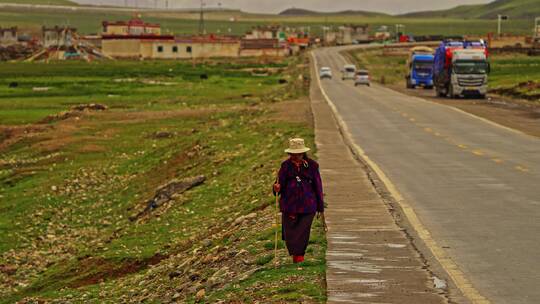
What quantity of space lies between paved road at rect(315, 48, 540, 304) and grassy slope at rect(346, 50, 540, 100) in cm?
3297

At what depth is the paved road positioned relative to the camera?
15.7 meters

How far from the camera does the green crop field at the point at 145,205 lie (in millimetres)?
18391

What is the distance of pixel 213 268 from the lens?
61.6 ft

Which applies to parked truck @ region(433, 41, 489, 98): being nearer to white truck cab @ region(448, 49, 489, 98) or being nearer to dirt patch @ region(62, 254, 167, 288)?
white truck cab @ region(448, 49, 489, 98)

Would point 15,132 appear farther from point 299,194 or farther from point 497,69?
point 497,69

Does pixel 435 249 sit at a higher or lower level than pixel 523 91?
higher

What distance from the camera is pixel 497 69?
401 ft

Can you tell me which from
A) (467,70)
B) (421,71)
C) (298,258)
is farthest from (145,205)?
(421,71)

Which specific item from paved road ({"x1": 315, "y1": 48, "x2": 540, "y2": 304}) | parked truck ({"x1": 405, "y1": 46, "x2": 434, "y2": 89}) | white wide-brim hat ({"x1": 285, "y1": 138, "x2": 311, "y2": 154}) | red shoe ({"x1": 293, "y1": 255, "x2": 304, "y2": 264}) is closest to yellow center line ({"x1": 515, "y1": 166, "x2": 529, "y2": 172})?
paved road ({"x1": 315, "y1": 48, "x2": 540, "y2": 304})

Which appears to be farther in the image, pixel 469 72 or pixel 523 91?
pixel 523 91

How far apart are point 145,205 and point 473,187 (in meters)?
12.4

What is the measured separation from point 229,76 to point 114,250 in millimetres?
103505

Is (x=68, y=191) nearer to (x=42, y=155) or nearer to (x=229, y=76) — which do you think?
(x=42, y=155)

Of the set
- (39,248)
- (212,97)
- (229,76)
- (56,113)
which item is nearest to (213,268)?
(39,248)
